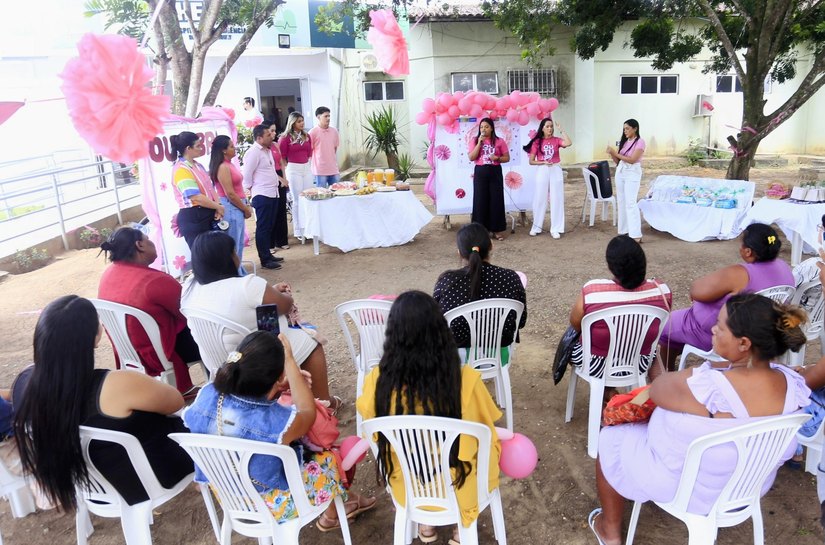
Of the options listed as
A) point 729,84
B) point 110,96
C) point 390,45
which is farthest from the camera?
point 729,84

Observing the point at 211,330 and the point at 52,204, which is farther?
the point at 52,204

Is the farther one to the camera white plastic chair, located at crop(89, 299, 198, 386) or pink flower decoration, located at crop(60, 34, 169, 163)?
pink flower decoration, located at crop(60, 34, 169, 163)

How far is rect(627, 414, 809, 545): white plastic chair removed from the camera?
183cm

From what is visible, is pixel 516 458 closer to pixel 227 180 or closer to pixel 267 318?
pixel 267 318

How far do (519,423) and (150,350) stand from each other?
2056 mm

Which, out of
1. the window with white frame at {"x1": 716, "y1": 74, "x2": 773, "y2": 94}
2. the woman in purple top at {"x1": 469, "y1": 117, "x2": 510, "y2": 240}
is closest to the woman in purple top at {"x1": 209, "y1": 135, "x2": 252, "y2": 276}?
the woman in purple top at {"x1": 469, "y1": 117, "x2": 510, "y2": 240}

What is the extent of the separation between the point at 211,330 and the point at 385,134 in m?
10.6

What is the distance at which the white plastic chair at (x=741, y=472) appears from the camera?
1.83m

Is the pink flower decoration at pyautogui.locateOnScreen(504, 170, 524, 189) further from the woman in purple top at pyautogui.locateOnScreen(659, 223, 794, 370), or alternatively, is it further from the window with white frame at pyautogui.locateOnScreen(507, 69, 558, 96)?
the window with white frame at pyautogui.locateOnScreen(507, 69, 558, 96)

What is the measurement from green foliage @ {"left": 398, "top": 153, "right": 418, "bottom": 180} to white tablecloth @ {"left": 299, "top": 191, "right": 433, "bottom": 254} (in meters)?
5.30

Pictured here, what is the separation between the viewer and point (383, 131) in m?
12.9

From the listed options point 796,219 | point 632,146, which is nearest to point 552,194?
point 632,146

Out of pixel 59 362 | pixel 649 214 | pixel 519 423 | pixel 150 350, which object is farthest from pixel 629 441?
pixel 649 214

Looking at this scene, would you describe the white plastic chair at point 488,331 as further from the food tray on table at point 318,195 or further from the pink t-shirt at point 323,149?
the pink t-shirt at point 323,149
